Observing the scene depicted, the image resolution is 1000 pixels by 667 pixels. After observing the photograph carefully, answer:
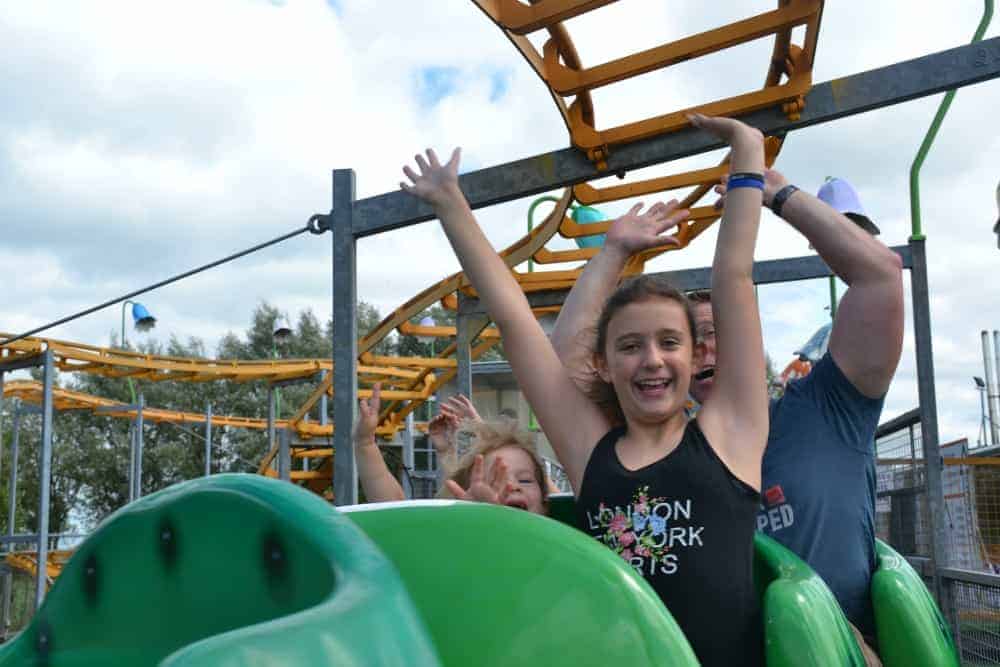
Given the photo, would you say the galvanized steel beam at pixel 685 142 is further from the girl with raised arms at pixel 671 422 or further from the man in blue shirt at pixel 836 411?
the girl with raised arms at pixel 671 422

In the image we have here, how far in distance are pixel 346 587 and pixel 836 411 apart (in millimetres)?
1264

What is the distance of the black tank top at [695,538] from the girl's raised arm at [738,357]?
0.13 feet

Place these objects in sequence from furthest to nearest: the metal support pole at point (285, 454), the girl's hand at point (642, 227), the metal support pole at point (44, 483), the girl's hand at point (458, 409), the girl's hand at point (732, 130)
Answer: the metal support pole at point (285, 454) < the metal support pole at point (44, 483) < the girl's hand at point (458, 409) < the girl's hand at point (642, 227) < the girl's hand at point (732, 130)

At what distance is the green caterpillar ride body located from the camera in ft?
2.17

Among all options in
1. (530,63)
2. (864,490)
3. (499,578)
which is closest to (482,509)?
(499,578)

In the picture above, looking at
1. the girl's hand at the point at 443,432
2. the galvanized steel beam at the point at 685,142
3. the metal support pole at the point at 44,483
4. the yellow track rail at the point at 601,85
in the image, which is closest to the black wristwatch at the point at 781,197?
the galvanized steel beam at the point at 685,142

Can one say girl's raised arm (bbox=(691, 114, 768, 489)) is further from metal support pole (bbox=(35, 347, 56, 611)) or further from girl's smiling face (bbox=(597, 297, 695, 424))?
metal support pole (bbox=(35, 347, 56, 611))

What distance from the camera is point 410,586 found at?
32.4 inches

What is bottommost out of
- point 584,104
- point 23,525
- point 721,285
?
point 23,525

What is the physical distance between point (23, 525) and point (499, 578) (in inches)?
1085

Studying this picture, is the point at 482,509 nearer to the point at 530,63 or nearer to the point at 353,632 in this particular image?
the point at 353,632

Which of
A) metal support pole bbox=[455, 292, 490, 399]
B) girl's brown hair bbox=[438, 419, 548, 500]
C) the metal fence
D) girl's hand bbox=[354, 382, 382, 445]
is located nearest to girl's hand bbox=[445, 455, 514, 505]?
girl's brown hair bbox=[438, 419, 548, 500]

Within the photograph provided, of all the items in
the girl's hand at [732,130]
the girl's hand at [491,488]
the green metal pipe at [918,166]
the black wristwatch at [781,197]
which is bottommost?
the girl's hand at [491,488]

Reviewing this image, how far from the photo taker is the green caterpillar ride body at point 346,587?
0.66 m
